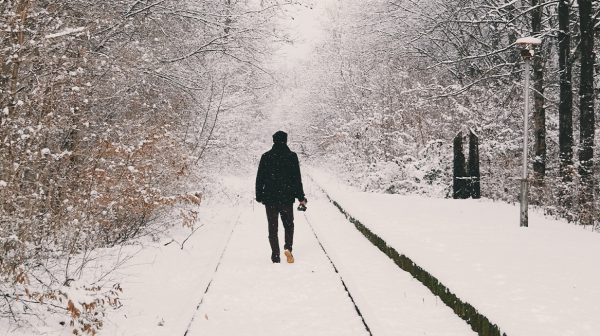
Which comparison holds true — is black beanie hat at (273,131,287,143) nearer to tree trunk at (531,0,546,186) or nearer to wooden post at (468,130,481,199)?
tree trunk at (531,0,546,186)

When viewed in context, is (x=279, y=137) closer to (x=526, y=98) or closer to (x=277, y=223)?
(x=277, y=223)

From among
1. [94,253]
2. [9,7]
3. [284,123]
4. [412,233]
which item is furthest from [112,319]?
[284,123]

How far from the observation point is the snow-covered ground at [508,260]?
225 inches

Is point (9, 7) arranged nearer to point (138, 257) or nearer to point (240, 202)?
point (138, 257)

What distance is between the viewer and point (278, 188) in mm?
9000

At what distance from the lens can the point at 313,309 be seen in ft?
20.8

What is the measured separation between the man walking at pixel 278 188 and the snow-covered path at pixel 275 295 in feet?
1.51

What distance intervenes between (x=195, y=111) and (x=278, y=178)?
10.8 m

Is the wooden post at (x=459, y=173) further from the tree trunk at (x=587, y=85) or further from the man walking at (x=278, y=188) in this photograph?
the man walking at (x=278, y=188)

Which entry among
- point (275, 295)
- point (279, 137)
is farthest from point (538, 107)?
point (275, 295)

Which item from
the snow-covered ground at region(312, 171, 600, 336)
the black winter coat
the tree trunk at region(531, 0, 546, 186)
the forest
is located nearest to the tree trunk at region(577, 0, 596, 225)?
the forest

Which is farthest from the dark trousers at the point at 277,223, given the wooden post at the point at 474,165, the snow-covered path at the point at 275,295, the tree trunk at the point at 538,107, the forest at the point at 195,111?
the wooden post at the point at 474,165

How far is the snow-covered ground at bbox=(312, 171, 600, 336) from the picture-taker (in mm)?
5723

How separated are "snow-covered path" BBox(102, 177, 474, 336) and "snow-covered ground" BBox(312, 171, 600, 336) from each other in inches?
20.1
